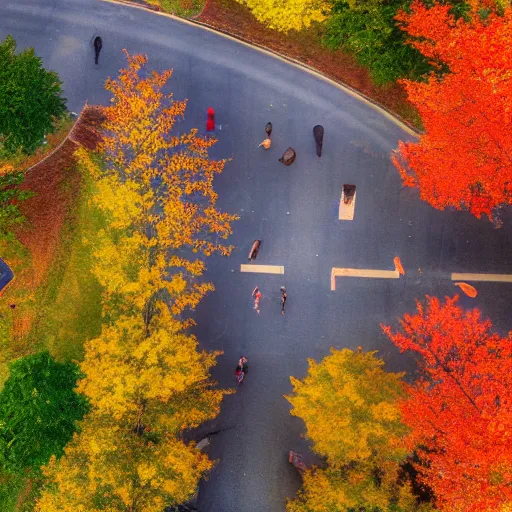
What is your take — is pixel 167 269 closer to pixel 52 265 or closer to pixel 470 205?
pixel 52 265

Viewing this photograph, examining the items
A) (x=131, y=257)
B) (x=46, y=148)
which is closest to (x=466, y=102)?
(x=131, y=257)

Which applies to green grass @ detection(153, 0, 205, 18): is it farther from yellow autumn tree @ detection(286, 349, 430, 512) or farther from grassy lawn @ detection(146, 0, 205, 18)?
yellow autumn tree @ detection(286, 349, 430, 512)

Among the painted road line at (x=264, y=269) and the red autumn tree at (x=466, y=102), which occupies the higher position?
the red autumn tree at (x=466, y=102)

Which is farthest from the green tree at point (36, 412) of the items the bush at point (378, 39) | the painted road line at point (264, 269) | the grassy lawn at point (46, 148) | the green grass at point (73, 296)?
the bush at point (378, 39)

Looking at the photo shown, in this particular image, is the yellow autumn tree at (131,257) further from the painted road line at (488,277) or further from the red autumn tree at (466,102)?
the painted road line at (488,277)

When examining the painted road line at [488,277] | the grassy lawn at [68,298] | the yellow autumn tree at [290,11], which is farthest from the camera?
the painted road line at [488,277]
